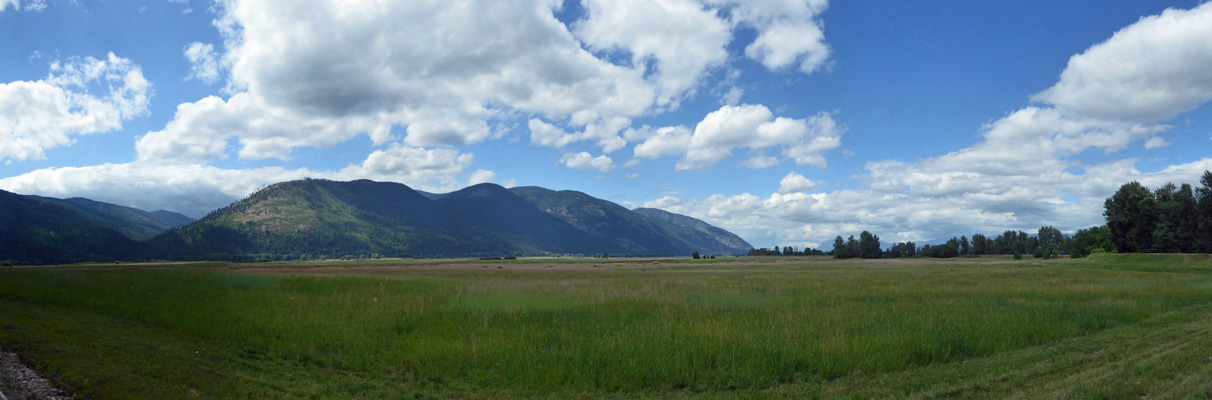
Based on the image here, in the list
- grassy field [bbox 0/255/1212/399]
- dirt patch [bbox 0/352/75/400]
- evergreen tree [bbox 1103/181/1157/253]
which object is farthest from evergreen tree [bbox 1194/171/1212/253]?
dirt patch [bbox 0/352/75/400]

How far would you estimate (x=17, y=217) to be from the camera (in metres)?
191

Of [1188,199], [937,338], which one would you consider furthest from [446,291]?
[1188,199]

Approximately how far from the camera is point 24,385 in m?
7.50

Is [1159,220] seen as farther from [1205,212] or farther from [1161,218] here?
[1205,212]

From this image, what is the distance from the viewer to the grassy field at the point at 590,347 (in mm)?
9188

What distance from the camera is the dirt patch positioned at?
23.5ft

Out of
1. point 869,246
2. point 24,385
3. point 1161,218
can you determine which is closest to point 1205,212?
point 1161,218

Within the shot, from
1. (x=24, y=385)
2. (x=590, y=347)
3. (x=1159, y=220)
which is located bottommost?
(x=590, y=347)

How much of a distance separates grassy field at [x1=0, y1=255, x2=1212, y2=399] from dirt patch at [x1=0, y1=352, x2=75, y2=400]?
26 cm

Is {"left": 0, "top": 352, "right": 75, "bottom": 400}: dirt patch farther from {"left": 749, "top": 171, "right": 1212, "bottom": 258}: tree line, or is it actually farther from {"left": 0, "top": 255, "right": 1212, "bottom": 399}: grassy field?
{"left": 749, "top": 171, "right": 1212, "bottom": 258}: tree line

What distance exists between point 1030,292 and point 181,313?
3664 cm

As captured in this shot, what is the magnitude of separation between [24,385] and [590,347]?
9724mm

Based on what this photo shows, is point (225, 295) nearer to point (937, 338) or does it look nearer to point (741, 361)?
point (741, 361)

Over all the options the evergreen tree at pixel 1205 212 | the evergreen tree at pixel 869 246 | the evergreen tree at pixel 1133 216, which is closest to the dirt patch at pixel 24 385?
the evergreen tree at pixel 1205 212
